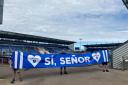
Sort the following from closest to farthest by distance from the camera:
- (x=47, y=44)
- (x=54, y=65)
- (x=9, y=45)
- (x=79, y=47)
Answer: (x=54, y=65) → (x=9, y=45) → (x=79, y=47) → (x=47, y=44)

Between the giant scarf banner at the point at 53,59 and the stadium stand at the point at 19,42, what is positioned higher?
the stadium stand at the point at 19,42

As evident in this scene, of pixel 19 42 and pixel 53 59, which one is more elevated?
pixel 19 42

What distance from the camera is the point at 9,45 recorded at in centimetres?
6284

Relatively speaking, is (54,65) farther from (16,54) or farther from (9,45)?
(9,45)

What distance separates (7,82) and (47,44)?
213 feet

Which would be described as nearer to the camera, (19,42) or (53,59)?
(53,59)

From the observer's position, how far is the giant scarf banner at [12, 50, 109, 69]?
596 inches

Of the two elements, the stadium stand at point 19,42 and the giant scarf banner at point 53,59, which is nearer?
the giant scarf banner at point 53,59

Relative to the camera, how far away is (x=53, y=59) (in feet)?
55.6

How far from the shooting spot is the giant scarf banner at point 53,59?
15133 millimetres

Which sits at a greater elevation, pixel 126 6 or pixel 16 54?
pixel 126 6

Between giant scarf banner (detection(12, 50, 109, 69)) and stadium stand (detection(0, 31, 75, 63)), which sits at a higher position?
stadium stand (detection(0, 31, 75, 63))

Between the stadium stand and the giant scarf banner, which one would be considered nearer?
the giant scarf banner

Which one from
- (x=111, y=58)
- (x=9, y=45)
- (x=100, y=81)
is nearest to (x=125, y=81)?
(x=100, y=81)
